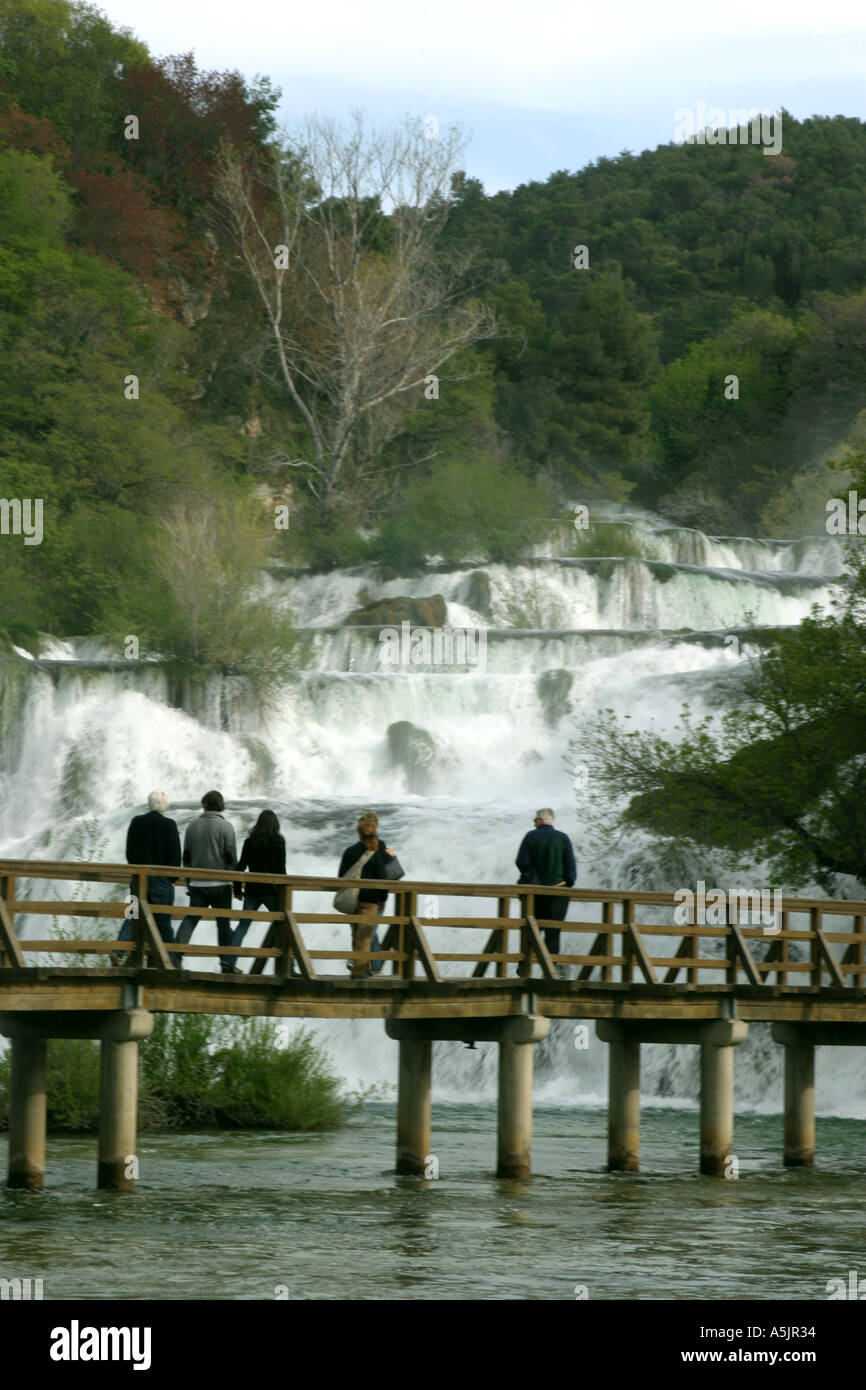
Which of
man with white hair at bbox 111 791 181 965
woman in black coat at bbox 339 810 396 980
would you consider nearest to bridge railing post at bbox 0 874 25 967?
man with white hair at bbox 111 791 181 965

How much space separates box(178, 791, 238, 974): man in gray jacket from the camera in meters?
20.5

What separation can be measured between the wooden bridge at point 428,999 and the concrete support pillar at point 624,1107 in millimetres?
18

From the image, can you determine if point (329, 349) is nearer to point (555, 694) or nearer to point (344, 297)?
point (344, 297)

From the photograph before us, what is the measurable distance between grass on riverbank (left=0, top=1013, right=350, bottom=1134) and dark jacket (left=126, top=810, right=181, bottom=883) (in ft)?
16.6

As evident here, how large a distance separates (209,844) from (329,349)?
56102 mm

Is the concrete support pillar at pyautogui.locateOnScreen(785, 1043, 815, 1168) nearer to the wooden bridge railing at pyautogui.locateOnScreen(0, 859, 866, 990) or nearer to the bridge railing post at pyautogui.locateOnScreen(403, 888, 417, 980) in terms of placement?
the wooden bridge railing at pyautogui.locateOnScreen(0, 859, 866, 990)

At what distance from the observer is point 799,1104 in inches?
957

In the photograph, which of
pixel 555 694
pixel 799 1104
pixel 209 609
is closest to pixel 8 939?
pixel 799 1104

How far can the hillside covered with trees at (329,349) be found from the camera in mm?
64062

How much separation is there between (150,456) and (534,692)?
65.0 ft

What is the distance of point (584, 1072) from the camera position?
3180cm
